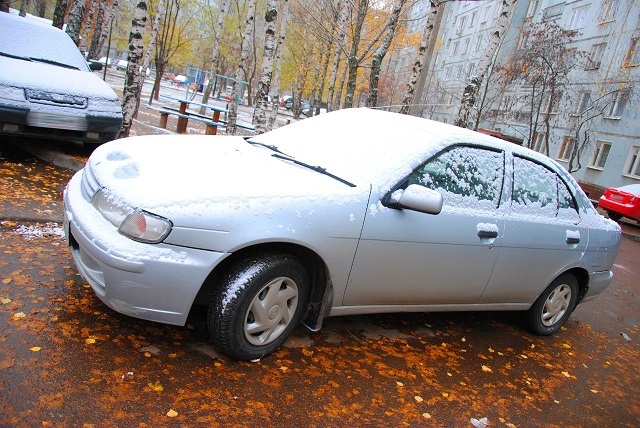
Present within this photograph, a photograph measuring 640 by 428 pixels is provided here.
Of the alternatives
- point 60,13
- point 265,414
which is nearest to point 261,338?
point 265,414

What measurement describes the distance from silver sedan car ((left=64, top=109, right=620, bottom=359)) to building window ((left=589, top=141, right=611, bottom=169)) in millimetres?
22580

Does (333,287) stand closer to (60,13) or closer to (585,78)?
(60,13)

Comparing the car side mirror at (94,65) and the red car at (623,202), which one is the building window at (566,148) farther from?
the car side mirror at (94,65)

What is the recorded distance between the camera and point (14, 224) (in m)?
4.44

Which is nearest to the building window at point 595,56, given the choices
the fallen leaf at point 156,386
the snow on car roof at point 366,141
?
the snow on car roof at point 366,141

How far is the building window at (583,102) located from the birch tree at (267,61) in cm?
1668

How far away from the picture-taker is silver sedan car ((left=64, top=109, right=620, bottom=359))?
272 centimetres

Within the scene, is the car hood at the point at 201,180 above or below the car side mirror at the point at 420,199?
below

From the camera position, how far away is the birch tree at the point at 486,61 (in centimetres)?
1029

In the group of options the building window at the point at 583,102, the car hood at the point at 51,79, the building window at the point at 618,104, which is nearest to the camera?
the car hood at the point at 51,79

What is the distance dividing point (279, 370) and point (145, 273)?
1.05 metres

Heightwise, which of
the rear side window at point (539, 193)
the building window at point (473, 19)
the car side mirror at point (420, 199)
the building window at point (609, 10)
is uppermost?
the building window at point (473, 19)

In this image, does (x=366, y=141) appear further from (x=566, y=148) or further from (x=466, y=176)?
(x=566, y=148)

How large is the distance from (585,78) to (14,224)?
27560 millimetres
